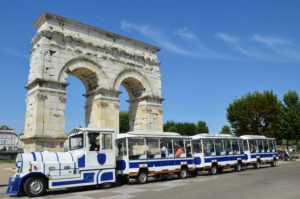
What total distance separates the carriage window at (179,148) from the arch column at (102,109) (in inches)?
200

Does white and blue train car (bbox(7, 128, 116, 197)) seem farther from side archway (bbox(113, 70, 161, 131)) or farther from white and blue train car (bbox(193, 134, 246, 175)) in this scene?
side archway (bbox(113, 70, 161, 131))

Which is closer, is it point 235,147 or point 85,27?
point 85,27

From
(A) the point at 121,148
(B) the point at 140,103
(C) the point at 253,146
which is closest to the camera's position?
(A) the point at 121,148

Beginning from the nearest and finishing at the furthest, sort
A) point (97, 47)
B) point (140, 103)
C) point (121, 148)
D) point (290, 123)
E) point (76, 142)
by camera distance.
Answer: point (76, 142) → point (121, 148) → point (97, 47) → point (140, 103) → point (290, 123)

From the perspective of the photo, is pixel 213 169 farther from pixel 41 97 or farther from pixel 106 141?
pixel 41 97

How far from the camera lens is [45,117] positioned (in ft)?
62.7

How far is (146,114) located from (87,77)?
532cm

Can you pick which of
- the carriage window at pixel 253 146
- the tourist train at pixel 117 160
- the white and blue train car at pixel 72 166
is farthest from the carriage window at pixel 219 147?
the white and blue train car at pixel 72 166

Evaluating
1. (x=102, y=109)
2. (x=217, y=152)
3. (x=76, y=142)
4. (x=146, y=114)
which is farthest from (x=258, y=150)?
(x=76, y=142)

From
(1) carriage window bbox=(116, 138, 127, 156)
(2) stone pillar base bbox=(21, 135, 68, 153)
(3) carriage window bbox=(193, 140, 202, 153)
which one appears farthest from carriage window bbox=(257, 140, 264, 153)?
(2) stone pillar base bbox=(21, 135, 68, 153)

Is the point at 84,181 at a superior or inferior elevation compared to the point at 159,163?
inferior

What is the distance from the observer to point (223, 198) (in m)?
10.1

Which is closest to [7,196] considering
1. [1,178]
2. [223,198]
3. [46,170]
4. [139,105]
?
[46,170]

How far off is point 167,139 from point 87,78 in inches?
331
